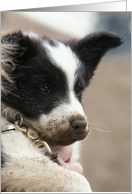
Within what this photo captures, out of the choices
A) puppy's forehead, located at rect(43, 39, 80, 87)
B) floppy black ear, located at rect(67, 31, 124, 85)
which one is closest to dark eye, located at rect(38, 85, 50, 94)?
puppy's forehead, located at rect(43, 39, 80, 87)

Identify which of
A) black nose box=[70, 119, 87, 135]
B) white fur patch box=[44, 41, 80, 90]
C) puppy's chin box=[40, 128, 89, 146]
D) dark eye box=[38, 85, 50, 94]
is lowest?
puppy's chin box=[40, 128, 89, 146]

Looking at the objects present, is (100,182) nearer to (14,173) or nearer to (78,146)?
(78,146)

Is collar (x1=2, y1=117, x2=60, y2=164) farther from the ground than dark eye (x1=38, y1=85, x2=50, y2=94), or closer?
closer

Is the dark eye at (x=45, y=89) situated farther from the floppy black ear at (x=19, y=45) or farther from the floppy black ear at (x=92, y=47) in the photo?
the floppy black ear at (x=92, y=47)

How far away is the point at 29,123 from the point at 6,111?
163mm

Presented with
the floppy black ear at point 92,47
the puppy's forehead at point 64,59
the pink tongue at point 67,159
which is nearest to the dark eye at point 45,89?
the puppy's forehead at point 64,59

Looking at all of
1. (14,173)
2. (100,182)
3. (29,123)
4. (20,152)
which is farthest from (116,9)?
(100,182)

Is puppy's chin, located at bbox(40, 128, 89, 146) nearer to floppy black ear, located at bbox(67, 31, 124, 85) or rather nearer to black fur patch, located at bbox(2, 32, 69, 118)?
black fur patch, located at bbox(2, 32, 69, 118)

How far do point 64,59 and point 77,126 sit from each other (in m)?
0.49

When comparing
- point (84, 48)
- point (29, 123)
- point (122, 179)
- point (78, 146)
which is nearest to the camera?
point (29, 123)

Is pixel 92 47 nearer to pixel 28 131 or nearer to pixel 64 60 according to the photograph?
pixel 64 60

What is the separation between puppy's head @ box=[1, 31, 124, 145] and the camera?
140cm

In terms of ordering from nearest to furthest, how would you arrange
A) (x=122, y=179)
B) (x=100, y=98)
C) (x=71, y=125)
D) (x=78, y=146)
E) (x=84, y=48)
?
(x=71, y=125) < (x=122, y=179) < (x=84, y=48) < (x=78, y=146) < (x=100, y=98)

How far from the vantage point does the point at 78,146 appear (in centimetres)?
205
